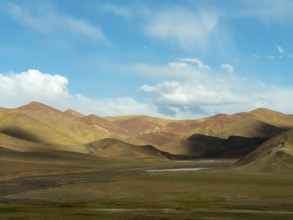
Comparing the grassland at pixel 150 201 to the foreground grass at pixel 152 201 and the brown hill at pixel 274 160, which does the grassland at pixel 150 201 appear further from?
the brown hill at pixel 274 160

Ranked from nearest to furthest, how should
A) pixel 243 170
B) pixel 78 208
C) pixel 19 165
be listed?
pixel 78 208, pixel 243 170, pixel 19 165

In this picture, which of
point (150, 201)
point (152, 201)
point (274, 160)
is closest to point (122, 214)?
point (150, 201)

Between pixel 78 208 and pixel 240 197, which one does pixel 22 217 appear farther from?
pixel 240 197

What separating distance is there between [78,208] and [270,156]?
9861 cm

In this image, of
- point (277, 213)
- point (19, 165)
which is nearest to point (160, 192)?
point (277, 213)

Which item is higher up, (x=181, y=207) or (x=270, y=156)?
(x=270, y=156)

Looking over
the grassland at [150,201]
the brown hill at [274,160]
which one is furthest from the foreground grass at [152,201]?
the brown hill at [274,160]

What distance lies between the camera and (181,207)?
56875mm

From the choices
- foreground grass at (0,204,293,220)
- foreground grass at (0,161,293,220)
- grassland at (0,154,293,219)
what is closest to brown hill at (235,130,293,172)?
foreground grass at (0,161,293,220)

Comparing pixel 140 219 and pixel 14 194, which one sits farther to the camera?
pixel 14 194

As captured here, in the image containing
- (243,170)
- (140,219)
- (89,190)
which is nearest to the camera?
(140,219)

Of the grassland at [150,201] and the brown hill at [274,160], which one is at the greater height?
the brown hill at [274,160]

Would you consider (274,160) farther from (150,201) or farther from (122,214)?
(122,214)

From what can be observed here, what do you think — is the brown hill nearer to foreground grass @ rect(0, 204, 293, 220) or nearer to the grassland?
the grassland
